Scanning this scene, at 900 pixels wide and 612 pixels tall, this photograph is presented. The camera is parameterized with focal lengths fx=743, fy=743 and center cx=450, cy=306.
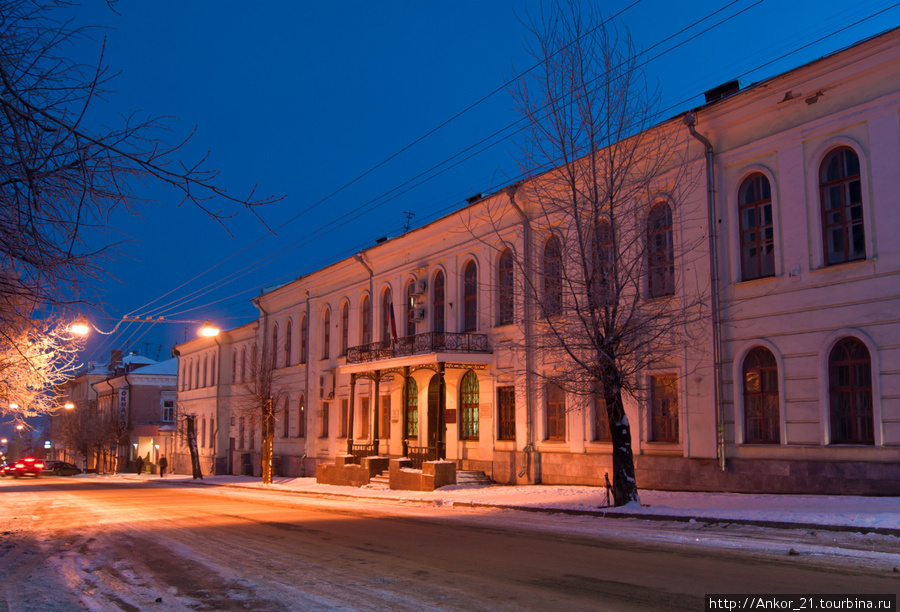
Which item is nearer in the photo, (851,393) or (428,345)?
(851,393)

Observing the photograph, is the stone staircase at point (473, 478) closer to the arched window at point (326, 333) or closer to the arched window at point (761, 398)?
the arched window at point (761, 398)

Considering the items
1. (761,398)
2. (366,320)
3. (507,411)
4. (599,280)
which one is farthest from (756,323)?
(366,320)

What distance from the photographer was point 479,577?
28.0 feet

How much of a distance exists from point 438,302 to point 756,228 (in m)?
14.1

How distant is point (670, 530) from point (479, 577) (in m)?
5.49

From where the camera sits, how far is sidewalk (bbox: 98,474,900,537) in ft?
40.0

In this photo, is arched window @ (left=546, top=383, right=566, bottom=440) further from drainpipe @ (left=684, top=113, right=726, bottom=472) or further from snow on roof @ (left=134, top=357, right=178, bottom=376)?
snow on roof @ (left=134, top=357, right=178, bottom=376)

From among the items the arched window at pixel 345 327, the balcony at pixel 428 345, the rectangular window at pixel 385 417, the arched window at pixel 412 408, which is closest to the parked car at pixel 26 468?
the arched window at pixel 345 327

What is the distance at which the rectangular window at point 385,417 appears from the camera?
32.0 m

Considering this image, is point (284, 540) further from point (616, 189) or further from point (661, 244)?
point (661, 244)

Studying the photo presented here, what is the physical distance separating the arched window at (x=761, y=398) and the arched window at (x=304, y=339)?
1012 inches

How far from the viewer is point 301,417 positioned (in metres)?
39.5

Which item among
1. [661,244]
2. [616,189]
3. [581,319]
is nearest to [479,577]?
[581,319]

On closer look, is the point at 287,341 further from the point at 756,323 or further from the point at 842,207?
the point at 842,207
